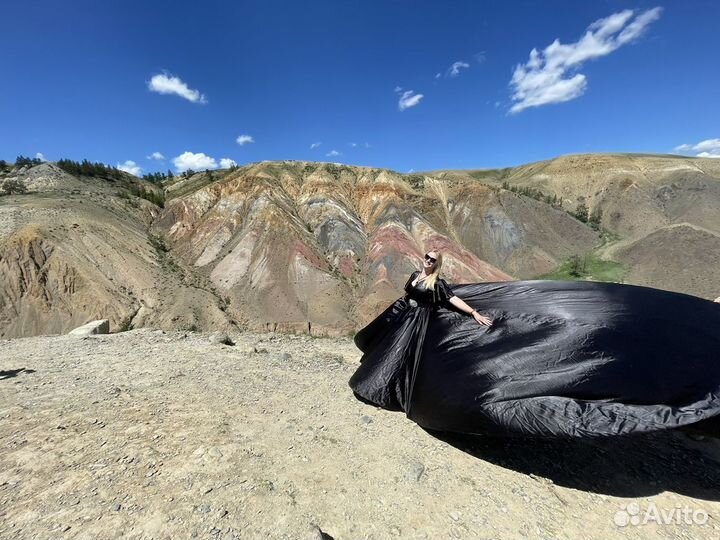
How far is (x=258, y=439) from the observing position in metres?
4.23

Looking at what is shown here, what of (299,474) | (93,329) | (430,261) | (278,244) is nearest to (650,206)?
(278,244)

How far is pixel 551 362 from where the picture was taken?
12.7 feet

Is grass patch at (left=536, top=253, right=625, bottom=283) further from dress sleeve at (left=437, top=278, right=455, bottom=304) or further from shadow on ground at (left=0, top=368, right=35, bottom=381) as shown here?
shadow on ground at (left=0, top=368, right=35, bottom=381)

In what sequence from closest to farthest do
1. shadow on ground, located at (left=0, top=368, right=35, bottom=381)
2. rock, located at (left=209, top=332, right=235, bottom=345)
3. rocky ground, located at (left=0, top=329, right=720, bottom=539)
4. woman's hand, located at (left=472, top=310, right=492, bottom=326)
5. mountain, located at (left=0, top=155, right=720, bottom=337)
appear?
rocky ground, located at (left=0, top=329, right=720, bottom=539) < woman's hand, located at (left=472, top=310, right=492, bottom=326) < shadow on ground, located at (left=0, top=368, right=35, bottom=381) < rock, located at (left=209, top=332, right=235, bottom=345) < mountain, located at (left=0, top=155, right=720, bottom=337)

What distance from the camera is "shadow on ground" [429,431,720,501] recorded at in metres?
3.68

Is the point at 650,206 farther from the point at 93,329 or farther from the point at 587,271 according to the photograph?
the point at 93,329

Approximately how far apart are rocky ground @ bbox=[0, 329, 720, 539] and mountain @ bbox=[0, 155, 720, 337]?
16.1 m

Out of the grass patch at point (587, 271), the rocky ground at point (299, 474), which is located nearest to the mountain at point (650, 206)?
the grass patch at point (587, 271)

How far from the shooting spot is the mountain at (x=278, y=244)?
19531 millimetres

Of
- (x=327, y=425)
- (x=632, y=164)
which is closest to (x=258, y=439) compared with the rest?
(x=327, y=425)

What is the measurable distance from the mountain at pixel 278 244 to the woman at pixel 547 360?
16.7 meters

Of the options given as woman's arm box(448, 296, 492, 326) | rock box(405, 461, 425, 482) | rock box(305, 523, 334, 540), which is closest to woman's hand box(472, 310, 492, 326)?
woman's arm box(448, 296, 492, 326)

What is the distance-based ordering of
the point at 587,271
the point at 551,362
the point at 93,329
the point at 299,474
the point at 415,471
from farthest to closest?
the point at 587,271 < the point at 93,329 < the point at 551,362 < the point at 415,471 < the point at 299,474

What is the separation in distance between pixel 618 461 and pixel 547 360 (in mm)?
1522
